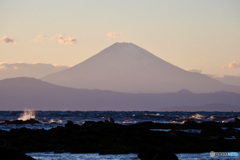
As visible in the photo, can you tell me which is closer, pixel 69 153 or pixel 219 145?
pixel 69 153

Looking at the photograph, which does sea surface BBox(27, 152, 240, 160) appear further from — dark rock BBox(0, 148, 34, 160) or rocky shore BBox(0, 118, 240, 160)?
dark rock BBox(0, 148, 34, 160)

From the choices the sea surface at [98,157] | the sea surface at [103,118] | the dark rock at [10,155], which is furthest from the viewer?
the sea surface at [103,118]

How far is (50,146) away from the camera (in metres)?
40.5

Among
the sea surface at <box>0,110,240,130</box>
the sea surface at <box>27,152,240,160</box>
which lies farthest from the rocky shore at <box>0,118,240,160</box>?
the sea surface at <box>0,110,240,130</box>

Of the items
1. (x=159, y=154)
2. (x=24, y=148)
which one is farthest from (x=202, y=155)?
(x=24, y=148)

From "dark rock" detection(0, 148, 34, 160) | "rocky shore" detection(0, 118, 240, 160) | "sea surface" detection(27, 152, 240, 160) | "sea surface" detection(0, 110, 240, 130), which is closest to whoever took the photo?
"dark rock" detection(0, 148, 34, 160)

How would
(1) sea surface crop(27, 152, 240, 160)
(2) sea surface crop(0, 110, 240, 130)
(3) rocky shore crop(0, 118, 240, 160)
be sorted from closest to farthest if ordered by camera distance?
1. (1) sea surface crop(27, 152, 240, 160)
2. (3) rocky shore crop(0, 118, 240, 160)
3. (2) sea surface crop(0, 110, 240, 130)

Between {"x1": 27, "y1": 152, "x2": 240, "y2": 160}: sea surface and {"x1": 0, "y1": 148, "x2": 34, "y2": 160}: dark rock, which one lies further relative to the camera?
{"x1": 27, "y1": 152, "x2": 240, "y2": 160}: sea surface

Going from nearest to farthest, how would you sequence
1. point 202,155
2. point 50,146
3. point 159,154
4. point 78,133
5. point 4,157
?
point 4,157, point 159,154, point 202,155, point 50,146, point 78,133

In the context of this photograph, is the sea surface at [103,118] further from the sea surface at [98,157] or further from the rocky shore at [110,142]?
the sea surface at [98,157]

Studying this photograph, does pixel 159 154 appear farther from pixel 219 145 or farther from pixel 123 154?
pixel 219 145

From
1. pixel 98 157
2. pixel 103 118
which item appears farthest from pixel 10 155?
pixel 103 118

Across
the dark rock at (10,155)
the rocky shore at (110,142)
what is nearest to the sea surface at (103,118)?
the rocky shore at (110,142)

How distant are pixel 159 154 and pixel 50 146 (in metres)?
13.4
